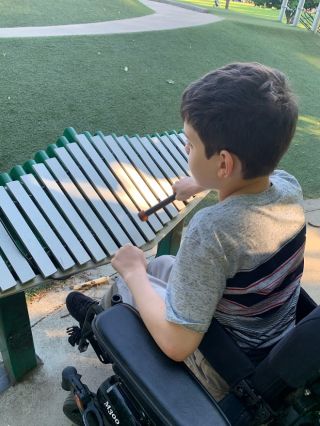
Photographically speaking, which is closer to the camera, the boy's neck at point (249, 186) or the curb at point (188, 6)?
the boy's neck at point (249, 186)

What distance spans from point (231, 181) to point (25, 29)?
6.32 metres

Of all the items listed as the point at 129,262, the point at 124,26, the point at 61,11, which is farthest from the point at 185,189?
the point at 61,11

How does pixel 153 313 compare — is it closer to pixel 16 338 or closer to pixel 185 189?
pixel 185 189

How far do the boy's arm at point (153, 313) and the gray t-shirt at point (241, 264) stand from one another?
33mm

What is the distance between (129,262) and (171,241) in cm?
117

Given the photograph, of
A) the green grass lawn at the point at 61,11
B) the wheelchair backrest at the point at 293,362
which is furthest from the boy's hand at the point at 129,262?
the green grass lawn at the point at 61,11

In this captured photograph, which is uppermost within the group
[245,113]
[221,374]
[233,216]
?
[245,113]

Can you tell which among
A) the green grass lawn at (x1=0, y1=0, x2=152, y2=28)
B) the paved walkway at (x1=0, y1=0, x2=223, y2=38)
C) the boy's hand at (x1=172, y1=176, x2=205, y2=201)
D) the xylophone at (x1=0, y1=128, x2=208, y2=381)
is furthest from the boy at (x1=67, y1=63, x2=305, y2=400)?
the green grass lawn at (x1=0, y1=0, x2=152, y2=28)

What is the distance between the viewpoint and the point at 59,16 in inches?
309

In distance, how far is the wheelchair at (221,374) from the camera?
1084 millimetres

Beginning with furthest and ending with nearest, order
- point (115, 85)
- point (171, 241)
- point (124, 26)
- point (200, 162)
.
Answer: point (124, 26) < point (115, 85) < point (171, 241) < point (200, 162)

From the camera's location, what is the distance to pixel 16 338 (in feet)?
6.34

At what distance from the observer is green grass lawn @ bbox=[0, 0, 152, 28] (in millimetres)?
7191

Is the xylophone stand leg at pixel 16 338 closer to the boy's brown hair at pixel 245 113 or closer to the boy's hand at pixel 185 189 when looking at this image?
the boy's hand at pixel 185 189
